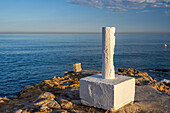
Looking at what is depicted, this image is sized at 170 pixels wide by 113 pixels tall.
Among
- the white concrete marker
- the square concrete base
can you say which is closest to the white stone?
the white concrete marker

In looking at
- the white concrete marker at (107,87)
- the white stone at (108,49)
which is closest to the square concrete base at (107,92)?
the white concrete marker at (107,87)

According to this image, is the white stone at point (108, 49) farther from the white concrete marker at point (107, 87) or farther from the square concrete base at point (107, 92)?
the square concrete base at point (107, 92)

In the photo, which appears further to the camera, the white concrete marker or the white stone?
the white stone

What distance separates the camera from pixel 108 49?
8250mm

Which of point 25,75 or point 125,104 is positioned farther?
point 25,75

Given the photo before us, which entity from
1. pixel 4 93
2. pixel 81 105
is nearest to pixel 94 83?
pixel 81 105

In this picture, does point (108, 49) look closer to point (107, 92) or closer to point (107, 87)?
point (107, 87)

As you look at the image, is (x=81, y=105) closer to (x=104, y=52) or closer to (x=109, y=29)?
(x=104, y=52)

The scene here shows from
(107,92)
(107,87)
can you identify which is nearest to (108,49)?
(107,87)

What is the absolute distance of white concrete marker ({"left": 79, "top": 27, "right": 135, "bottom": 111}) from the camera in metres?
7.64

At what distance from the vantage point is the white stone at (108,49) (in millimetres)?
8156

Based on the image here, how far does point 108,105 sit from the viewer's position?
7789 millimetres

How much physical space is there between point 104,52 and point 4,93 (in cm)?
1661

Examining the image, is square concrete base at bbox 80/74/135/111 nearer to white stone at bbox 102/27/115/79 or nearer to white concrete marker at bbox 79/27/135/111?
white concrete marker at bbox 79/27/135/111
